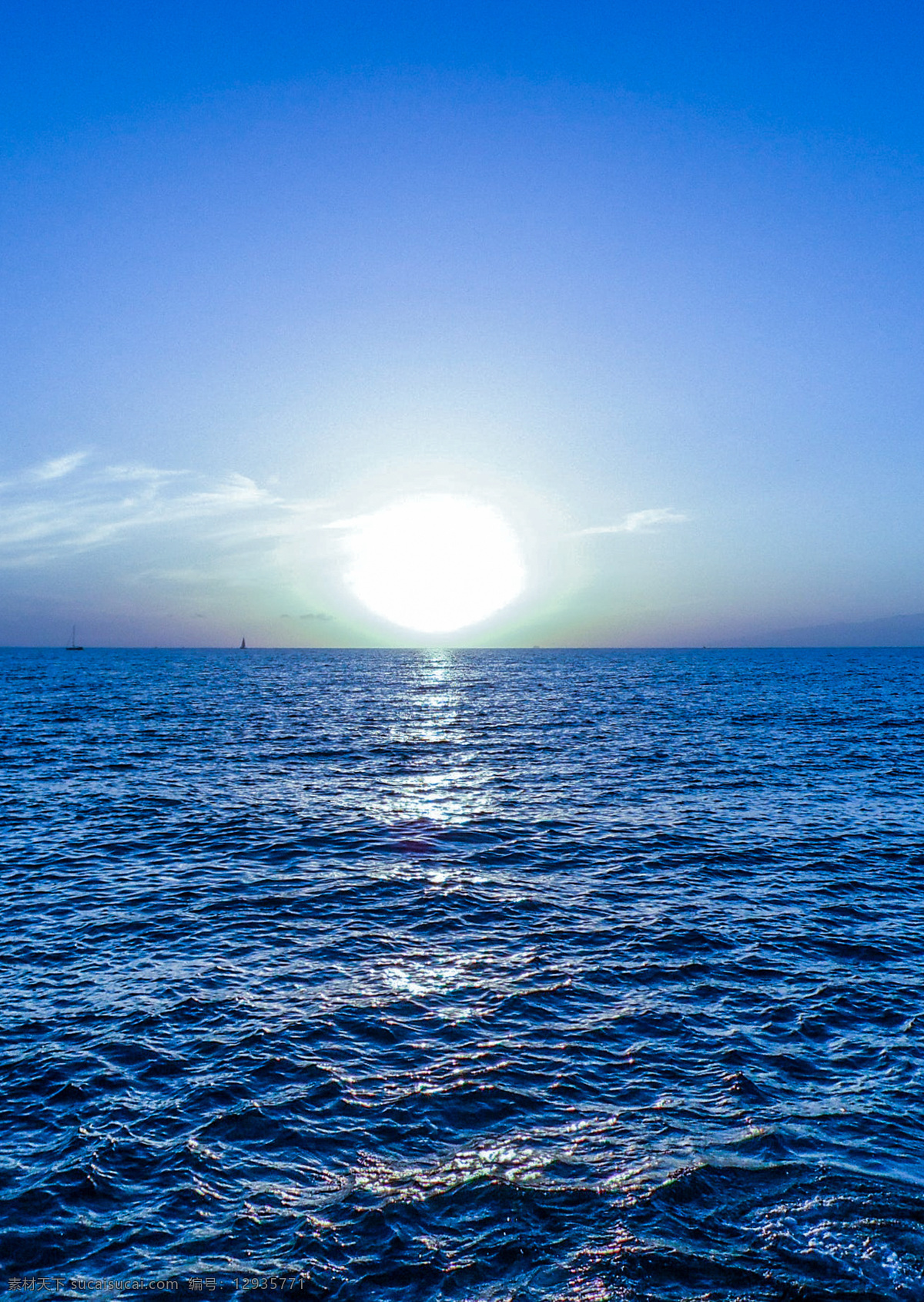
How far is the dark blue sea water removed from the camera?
9.54 meters

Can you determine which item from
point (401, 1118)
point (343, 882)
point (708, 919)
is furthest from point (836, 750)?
point (401, 1118)

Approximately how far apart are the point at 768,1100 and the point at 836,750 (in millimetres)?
45584

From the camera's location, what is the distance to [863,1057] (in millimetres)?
14062

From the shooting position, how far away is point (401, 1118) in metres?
12.2

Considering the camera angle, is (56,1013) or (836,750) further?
(836,750)

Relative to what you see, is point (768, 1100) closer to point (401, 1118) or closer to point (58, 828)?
point (401, 1118)

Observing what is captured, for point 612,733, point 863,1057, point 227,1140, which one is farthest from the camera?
point 612,733

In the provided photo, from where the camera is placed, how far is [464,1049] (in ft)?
47.1

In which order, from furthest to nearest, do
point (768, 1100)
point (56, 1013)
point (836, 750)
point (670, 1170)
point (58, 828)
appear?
point (836, 750) → point (58, 828) → point (56, 1013) → point (768, 1100) → point (670, 1170)

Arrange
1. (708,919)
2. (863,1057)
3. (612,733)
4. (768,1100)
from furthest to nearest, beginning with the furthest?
(612,733)
(708,919)
(863,1057)
(768,1100)

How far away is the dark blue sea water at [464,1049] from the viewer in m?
9.54

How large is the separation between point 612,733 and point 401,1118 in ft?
178

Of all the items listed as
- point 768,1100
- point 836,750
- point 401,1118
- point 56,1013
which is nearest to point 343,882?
point 56,1013

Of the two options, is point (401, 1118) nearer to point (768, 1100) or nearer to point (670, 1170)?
point (670, 1170)
